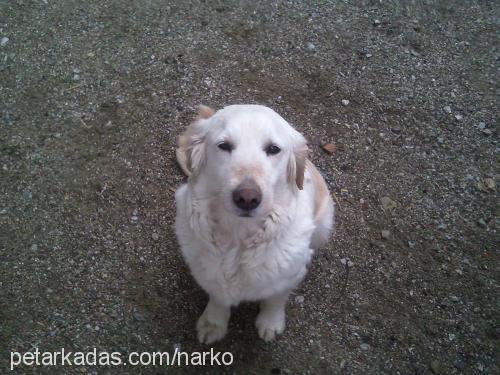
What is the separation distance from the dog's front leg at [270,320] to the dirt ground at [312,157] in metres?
0.08

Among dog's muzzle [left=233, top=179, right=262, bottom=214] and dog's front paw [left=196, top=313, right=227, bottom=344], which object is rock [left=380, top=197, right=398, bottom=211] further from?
dog's muzzle [left=233, top=179, right=262, bottom=214]

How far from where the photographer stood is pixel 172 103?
3535 mm

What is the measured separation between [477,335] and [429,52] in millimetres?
2469

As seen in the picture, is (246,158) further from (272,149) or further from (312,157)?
(312,157)

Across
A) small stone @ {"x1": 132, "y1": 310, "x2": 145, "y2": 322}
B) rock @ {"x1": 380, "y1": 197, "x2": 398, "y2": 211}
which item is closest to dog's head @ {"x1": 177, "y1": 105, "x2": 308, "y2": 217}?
small stone @ {"x1": 132, "y1": 310, "x2": 145, "y2": 322}

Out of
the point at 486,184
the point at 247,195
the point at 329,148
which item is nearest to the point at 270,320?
the point at 247,195

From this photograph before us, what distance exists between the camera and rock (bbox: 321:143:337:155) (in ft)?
11.1

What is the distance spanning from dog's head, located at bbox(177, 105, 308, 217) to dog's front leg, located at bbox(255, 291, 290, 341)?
0.83 m

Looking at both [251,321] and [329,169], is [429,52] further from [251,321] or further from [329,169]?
[251,321]

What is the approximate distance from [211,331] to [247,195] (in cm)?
123

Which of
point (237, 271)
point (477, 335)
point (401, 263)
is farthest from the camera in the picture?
point (401, 263)

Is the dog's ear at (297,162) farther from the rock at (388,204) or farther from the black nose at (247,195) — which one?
the rock at (388,204)

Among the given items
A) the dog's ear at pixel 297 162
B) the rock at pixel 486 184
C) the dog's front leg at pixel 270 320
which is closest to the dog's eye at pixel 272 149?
the dog's ear at pixel 297 162

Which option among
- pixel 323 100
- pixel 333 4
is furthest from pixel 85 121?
pixel 333 4
